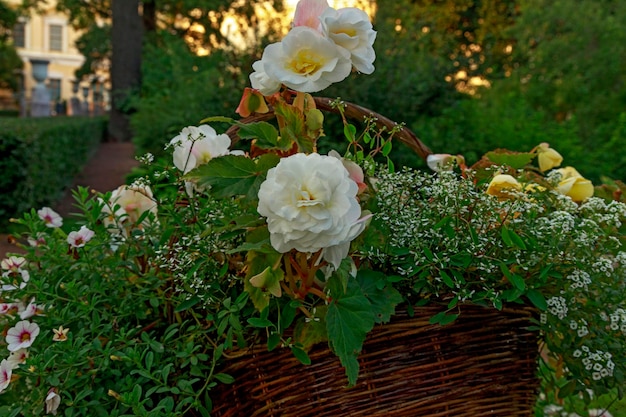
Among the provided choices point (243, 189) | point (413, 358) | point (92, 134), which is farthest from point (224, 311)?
point (92, 134)

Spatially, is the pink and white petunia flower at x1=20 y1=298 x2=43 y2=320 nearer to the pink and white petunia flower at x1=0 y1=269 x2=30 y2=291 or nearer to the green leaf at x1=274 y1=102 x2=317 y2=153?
the pink and white petunia flower at x1=0 y1=269 x2=30 y2=291

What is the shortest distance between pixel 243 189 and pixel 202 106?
5543 mm

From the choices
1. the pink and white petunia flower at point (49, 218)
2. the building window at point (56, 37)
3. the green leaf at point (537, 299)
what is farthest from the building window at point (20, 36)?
the green leaf at point (537, 299)

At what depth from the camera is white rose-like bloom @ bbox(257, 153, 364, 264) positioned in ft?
3.52

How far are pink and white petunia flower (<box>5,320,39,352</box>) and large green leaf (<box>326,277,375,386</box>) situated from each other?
68cm

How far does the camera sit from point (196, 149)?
139 cm

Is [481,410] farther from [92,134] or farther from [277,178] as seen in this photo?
[92,134]

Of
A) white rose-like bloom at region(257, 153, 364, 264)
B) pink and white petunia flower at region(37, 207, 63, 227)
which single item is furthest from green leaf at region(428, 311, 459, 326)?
pink and white petunia flower at region(37, 207, 63, 227)

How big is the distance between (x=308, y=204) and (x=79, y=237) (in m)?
0.79

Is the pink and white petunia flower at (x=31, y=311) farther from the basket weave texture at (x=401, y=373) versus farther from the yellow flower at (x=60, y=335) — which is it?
the basket weave texture at (x=401, y=373)

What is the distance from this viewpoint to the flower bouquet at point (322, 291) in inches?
47.1

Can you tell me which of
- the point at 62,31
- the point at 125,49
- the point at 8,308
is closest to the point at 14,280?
the point at 8,308

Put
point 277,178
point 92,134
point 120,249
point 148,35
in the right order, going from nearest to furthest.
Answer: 1. point 277,178
2. point 120,249
3. point 92,134
4. point 148,35

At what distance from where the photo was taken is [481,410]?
55.1 inches
